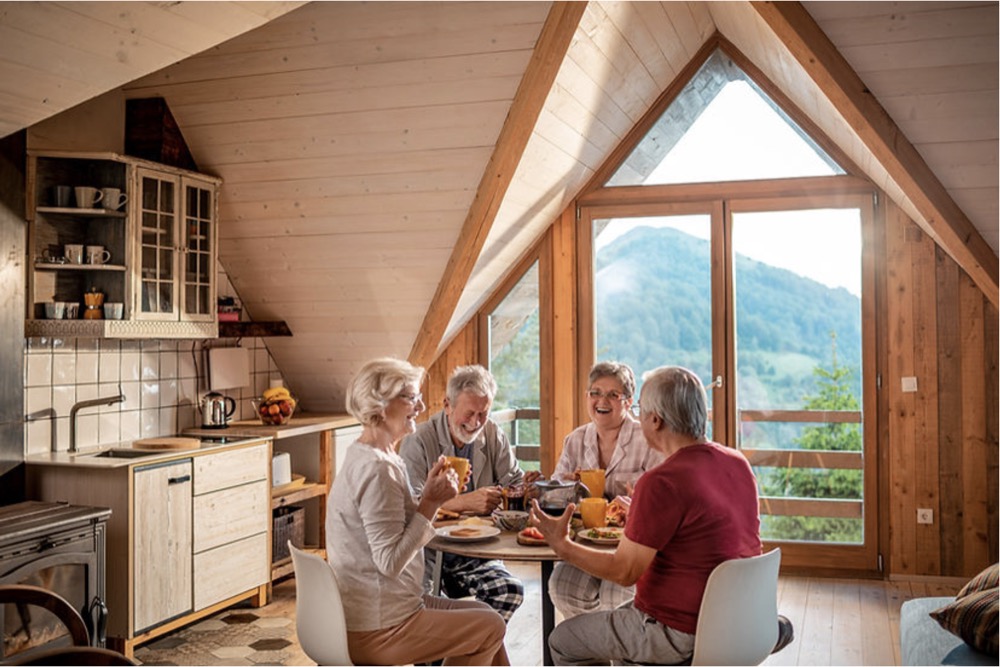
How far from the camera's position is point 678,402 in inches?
95.0

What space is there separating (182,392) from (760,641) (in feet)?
11.2

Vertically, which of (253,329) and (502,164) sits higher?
(502,164)

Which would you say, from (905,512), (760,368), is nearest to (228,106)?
(760,368)

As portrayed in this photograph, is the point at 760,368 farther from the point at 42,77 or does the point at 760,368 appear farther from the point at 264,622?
the point at 42,77

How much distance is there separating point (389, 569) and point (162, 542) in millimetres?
1984

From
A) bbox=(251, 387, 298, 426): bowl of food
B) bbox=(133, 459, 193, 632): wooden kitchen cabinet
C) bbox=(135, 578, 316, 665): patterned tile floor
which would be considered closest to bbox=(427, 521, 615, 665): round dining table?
bbox=(135, 578, 316, 665): patterned tile floor

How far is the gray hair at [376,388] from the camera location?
8.38 ft

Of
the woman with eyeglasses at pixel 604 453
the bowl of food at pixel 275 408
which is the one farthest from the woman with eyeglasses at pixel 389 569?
the bowl of food at pixel 275 408

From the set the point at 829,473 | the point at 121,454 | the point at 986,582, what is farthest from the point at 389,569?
the point at 829,473

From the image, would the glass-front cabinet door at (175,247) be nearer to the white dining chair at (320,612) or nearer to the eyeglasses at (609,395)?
the eyeglasses at (609,395)

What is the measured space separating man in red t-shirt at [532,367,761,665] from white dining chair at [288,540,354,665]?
0.54m

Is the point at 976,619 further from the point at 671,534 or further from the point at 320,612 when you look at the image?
the point at 320,612

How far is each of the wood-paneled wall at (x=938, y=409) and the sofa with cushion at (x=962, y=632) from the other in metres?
2.64

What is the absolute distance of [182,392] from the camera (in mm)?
4844
